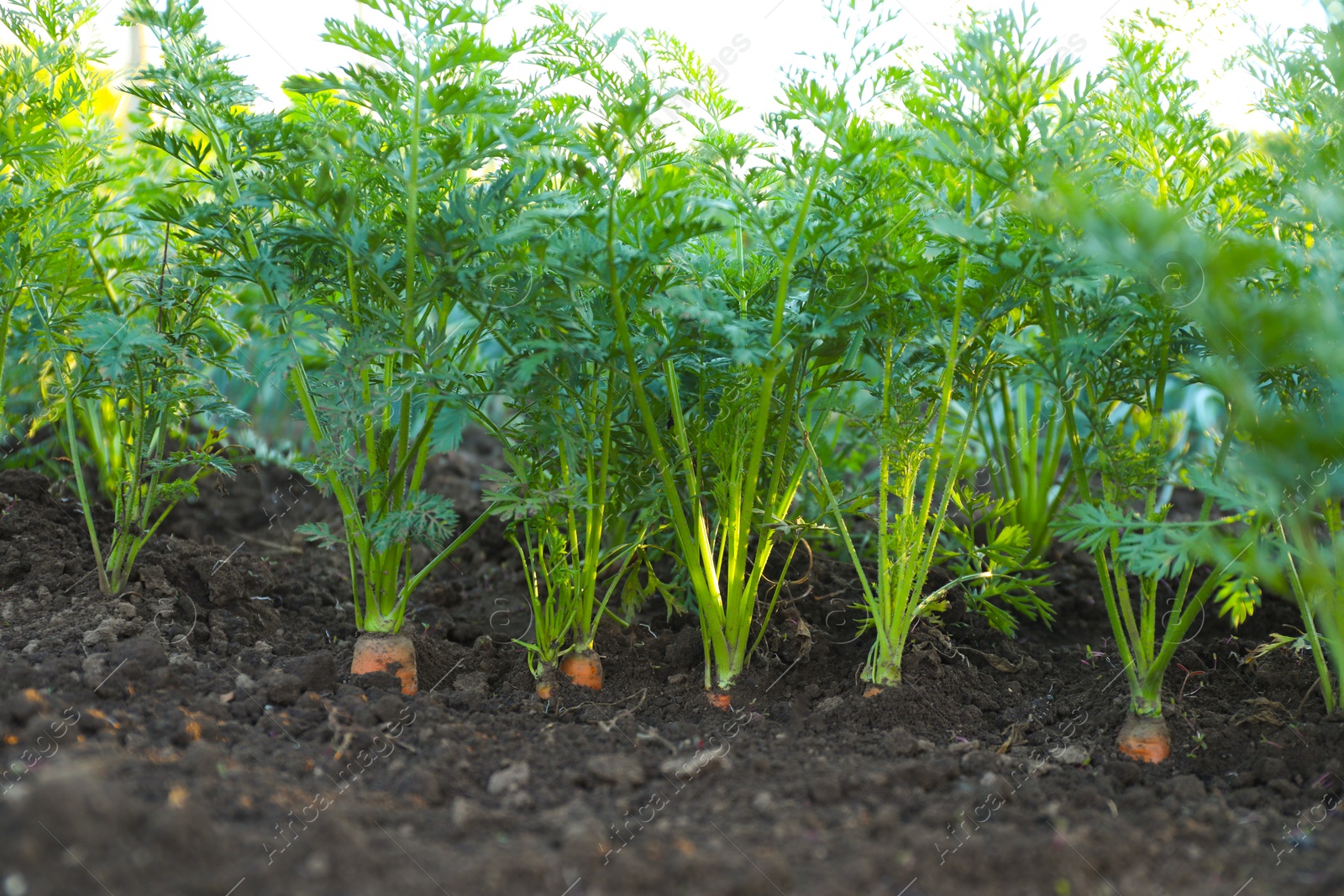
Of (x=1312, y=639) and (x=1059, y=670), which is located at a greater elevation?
(x=1312, y=639)

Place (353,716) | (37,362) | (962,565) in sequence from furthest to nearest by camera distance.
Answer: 1. (37,362)
2. (962,565)
3. (353,716)

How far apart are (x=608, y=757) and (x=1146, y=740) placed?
1.17 m

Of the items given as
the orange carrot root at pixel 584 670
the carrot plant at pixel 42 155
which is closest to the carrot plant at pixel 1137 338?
the orange carrot root at pixel 584 670

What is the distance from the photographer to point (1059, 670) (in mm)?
2596

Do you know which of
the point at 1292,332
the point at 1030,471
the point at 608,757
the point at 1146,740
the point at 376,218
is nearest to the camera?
the point at 1292,332

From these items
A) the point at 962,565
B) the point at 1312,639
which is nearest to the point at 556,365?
the point at 962,565

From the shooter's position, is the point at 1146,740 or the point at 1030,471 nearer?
the point at 1146,740

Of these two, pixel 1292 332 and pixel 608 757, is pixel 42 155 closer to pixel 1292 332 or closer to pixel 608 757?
pixel 608 757

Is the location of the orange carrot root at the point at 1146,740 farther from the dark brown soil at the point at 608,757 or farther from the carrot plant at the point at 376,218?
the carrot plant at the point at 376,218

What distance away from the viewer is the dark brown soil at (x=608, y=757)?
1393 mm

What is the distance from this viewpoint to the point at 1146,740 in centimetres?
204

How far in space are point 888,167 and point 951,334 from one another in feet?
1.36

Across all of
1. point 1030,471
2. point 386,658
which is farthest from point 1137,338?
point 386,658

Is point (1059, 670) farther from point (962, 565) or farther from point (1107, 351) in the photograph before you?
point (1107, 351)
